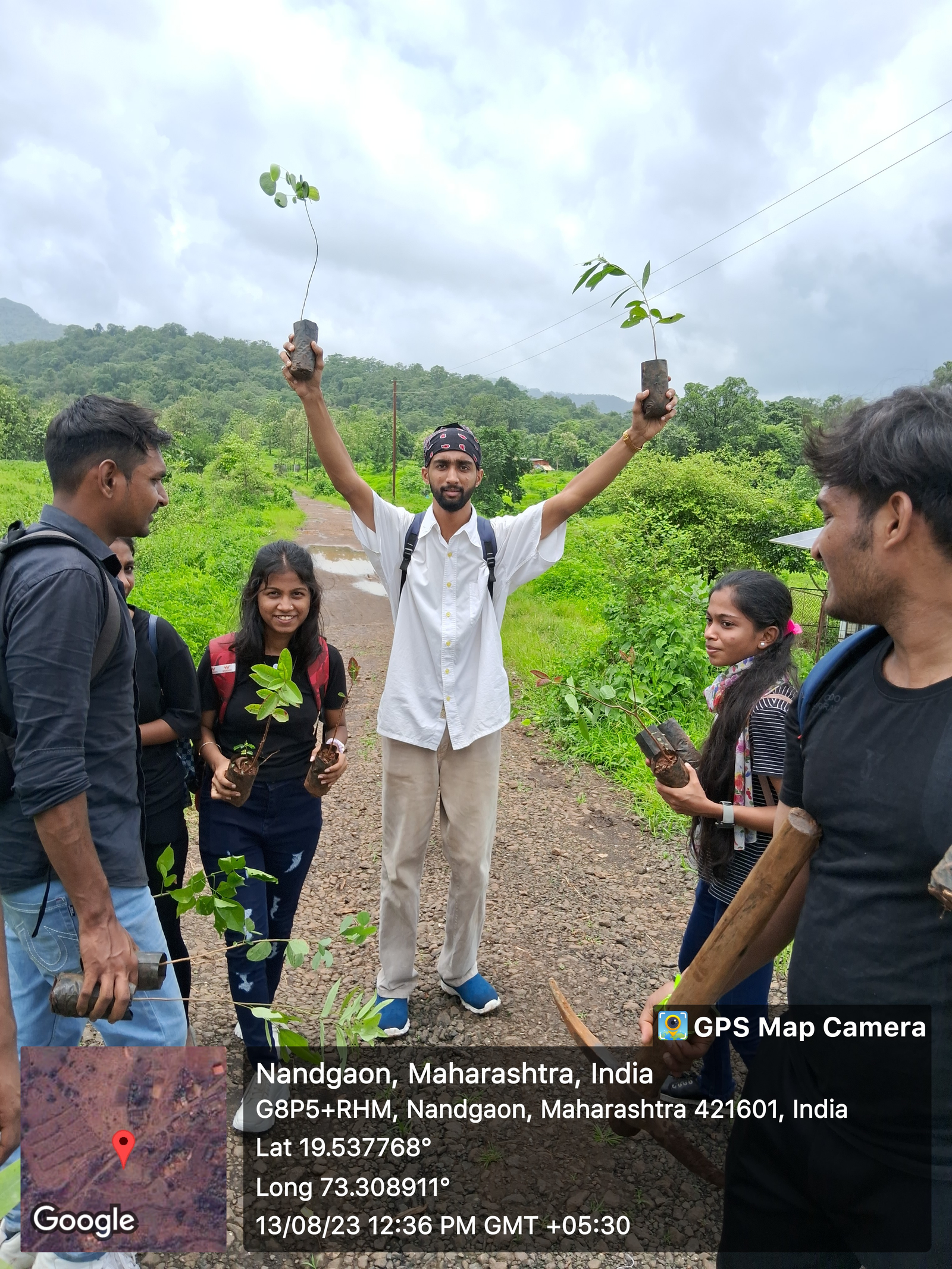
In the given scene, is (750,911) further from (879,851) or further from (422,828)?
(422,828)

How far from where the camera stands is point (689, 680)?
717cm

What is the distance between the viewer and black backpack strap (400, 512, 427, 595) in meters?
2.90

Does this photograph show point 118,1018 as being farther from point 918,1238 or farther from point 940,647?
point 940,647

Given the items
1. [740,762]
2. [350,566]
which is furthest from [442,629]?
[350,566]

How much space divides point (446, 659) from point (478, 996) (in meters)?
1.47

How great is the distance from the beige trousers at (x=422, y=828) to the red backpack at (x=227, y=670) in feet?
1.09

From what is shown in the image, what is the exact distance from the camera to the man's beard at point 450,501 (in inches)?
114

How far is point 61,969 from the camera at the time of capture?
1.83m

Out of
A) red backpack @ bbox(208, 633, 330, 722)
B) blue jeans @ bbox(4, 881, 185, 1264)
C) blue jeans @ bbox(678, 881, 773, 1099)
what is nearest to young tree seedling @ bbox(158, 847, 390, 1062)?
blue jeans @ bbox(4, 881, 185, 1264)

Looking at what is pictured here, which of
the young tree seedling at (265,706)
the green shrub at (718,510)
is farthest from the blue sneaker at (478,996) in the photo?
the green shrub at (718,510)

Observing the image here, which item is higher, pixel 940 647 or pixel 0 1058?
pixel 940 647

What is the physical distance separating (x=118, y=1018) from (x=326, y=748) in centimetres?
109

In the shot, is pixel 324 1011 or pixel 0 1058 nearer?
pixel 0 1058

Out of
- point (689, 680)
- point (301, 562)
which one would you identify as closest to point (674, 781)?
point (301, 562)
